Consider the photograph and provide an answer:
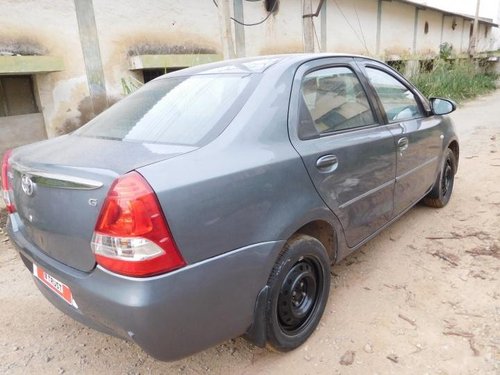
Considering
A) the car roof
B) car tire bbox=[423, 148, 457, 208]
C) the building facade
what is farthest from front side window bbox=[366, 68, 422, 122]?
the building facade

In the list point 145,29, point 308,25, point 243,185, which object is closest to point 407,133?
point 243,185

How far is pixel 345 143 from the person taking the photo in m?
2.34

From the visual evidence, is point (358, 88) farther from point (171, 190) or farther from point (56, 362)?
point (56, 362)

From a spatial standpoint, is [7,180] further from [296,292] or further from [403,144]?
[403,144]

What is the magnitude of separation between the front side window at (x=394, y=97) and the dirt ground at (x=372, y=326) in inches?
42.7

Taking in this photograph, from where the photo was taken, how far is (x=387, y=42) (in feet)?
48.4

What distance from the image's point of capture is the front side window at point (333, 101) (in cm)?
225

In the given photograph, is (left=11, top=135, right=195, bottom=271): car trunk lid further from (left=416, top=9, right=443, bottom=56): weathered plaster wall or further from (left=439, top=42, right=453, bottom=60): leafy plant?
(left=439, top=42, right=453, bottom=60): leafy plant

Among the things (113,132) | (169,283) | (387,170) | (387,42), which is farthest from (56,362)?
(387,42)

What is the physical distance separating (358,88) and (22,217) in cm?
221

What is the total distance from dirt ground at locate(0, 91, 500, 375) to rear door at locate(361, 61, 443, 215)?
497mm

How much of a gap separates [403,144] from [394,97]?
0.44 m

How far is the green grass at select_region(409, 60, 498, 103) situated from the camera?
517 inches

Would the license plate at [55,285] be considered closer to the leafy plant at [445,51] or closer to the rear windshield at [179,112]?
the rear windshield at [179,112]
